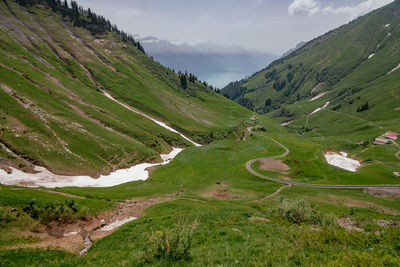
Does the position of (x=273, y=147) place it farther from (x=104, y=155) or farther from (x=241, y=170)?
(x=104, y=155)

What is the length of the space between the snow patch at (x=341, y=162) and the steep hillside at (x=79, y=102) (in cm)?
6104

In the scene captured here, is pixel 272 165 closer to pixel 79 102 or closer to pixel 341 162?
pixel 341 162

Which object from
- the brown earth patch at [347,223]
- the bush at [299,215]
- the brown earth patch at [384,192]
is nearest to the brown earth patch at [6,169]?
the bush at [299,215]

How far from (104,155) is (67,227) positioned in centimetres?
3941

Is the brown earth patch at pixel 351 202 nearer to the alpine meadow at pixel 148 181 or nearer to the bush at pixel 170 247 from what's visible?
the alpine meadow at pixel 148 181

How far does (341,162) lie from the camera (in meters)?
83.6

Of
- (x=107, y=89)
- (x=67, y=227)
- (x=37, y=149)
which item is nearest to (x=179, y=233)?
(x=67, y=227)

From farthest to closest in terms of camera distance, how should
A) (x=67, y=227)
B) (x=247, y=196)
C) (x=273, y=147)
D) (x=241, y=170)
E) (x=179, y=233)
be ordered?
(x=273, y=147)
(x=241, y=170)
(x=247, y=196)
(x=67, y=227)
(x=179, y=233)

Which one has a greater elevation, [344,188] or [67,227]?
[67,227]

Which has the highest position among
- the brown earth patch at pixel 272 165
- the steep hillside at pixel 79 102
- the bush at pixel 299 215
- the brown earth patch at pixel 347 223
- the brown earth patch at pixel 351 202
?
the steep hillside at pixel 79 102

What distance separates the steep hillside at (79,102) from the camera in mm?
52906

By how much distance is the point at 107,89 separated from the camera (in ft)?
404

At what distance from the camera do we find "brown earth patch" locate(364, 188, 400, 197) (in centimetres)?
5012

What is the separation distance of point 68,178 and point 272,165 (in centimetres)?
6726
